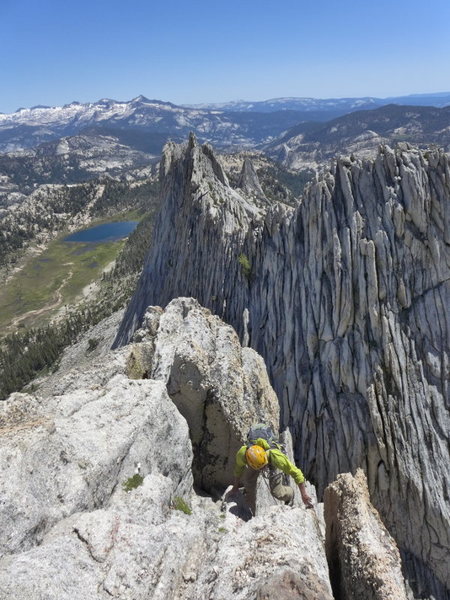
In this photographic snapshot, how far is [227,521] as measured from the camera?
14242mm

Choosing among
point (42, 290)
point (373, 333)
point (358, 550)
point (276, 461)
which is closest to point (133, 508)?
point (276, 461)

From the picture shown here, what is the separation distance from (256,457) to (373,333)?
552 inches

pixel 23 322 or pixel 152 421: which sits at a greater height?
pixel 152 421

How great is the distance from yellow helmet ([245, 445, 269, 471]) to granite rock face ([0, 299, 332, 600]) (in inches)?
79.0

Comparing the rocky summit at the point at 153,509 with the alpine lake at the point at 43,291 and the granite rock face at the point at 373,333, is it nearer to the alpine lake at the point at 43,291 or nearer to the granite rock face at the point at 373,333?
the granite rock face at the point at 373,333

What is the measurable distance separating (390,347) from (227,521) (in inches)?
634

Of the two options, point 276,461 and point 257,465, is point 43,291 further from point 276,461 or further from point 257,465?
point 257,465

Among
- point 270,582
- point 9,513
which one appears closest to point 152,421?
point 9,513

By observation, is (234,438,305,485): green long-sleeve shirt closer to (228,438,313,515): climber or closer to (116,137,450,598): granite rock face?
(228,438,313,515): climber

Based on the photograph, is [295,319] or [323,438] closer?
[323,438]

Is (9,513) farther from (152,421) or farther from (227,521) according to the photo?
(227,521)

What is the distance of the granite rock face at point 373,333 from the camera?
23.7 m

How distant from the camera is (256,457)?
15.8 m

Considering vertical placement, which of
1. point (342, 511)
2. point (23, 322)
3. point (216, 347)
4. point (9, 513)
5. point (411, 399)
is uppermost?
point (9, 513)
